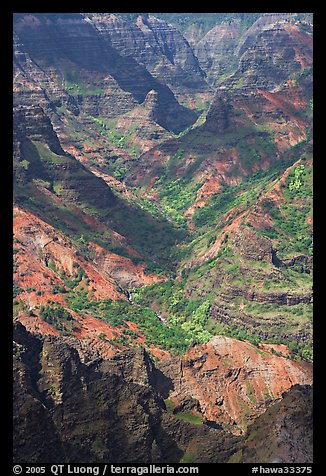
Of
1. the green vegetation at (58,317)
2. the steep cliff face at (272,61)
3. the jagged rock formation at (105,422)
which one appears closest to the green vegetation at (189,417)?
the jagged rock formation at (105,422)

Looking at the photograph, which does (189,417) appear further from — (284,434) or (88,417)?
(284,434)

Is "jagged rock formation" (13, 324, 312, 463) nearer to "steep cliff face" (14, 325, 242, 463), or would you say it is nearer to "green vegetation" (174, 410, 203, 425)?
"steep cliff face" (14, 325, 242, 463)

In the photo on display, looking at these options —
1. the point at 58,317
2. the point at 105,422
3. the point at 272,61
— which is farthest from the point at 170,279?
the point at 272,61

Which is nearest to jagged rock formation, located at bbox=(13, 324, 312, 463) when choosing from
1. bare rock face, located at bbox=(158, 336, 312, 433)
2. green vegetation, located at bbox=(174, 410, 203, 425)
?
green vegetation, located at bbox=(174, 410, 203, 425)

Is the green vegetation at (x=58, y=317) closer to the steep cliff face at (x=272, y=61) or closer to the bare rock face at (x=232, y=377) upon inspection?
the bare rock face at (x=232, y=377)
